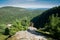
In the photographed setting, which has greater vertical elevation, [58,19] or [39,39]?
[58,19]

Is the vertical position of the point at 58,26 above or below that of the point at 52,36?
above

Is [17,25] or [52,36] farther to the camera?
[17,25]

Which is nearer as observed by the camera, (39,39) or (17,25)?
(39,39)

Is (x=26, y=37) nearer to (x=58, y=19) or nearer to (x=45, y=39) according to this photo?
(x=45, y=39)

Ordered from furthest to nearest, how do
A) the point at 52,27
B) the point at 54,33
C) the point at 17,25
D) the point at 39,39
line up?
the point at 17,25
the point at 52,27
the point at 54,33
the point at 39,39

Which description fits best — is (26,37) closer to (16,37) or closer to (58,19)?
(16,37)

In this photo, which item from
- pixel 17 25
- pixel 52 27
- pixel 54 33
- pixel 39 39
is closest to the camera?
pixel 39 39

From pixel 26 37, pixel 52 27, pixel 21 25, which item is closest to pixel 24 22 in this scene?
pixel 21 25

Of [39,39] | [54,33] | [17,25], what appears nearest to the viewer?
[39,39]

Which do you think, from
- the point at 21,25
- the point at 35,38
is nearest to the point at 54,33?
the point at 35,38
